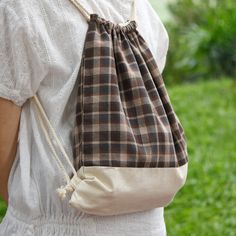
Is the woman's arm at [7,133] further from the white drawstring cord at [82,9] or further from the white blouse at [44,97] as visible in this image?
the white drawstring cord at [82,9]

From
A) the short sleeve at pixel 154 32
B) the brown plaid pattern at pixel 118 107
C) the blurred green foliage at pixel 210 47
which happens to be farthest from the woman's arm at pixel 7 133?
the blurred green foliage at pixel 210 47

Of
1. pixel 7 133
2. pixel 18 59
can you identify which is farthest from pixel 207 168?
pixel 18 59

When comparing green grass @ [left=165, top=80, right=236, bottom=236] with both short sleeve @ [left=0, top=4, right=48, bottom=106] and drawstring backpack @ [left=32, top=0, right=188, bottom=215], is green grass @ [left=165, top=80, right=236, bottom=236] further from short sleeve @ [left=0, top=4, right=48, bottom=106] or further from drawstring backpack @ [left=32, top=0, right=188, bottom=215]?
short sleeve @ [left=0, top=4, right=48, bottom=106]

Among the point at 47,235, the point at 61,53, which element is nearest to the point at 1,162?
the point at 47,235

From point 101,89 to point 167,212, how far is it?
110 inches

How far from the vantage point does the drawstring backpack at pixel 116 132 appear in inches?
58.6

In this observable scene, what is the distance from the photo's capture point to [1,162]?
5.41 ft

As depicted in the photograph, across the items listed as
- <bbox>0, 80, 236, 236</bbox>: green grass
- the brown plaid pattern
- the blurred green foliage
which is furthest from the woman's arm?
the blurred green foliage

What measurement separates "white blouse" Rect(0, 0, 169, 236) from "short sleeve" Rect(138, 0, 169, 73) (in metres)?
0.11

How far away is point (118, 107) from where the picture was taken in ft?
4.92

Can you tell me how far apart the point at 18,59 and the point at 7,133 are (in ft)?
0.71

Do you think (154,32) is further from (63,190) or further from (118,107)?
(63,190)

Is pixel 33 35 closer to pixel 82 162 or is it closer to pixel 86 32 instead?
pixel 86 32

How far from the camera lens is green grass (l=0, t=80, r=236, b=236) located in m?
3.96
